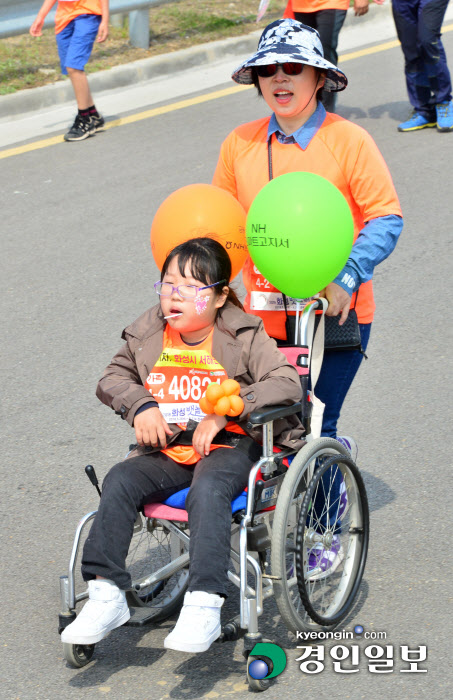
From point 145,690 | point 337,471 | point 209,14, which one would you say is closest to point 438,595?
point 337,471

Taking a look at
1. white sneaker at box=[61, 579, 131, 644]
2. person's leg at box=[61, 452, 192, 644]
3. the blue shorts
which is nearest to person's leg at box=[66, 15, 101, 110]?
the blue shorts

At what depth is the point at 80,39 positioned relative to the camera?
9180 millimetres

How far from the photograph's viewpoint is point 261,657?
124 inches

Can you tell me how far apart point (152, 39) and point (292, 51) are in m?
8.70

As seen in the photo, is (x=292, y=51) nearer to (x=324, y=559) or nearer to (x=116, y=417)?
(x=324, y=559)

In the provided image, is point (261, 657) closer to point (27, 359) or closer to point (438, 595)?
point (438, 595)

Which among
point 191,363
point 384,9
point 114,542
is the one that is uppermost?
point 191,363

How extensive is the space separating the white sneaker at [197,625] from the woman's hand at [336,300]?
1.00 metres

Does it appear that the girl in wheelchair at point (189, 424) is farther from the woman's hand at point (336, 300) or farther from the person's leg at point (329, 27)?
the person's leg at point (329, 27)

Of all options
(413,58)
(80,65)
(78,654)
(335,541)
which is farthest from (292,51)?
(80,65)

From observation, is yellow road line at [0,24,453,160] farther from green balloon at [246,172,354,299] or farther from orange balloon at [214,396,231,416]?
orange balloon at [214,396,231,416]

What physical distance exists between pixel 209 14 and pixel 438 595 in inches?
401

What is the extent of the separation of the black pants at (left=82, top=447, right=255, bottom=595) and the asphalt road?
39cm

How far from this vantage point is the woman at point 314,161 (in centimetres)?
350
